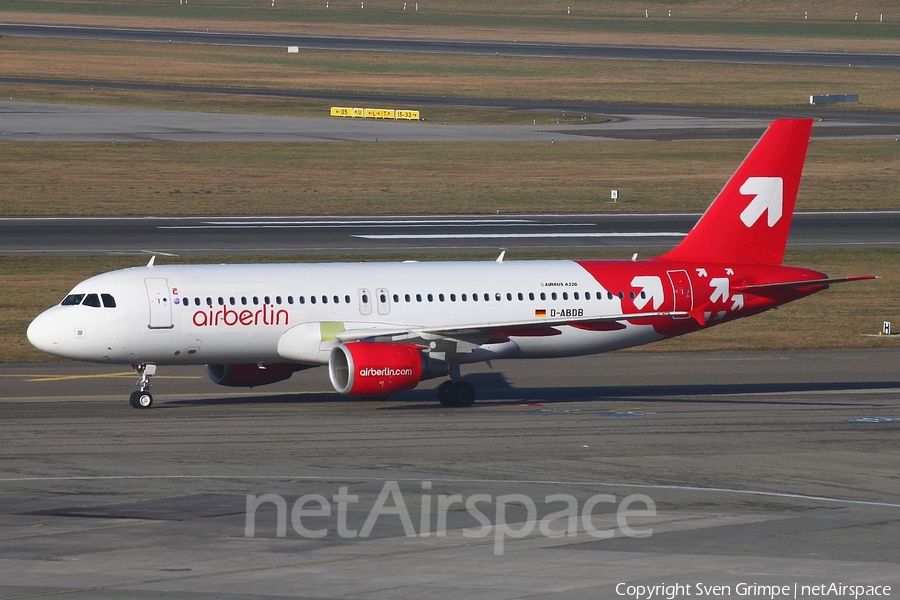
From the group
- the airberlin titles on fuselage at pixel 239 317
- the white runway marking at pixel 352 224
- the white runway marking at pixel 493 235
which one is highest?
the white runway marking at pixel 352 224

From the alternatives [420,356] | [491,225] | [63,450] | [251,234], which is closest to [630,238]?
[491,225]

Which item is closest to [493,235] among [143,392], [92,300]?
[143,392]

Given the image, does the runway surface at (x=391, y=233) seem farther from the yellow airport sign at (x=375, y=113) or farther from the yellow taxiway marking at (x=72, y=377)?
the yellow airport sign at (x=375, y=113)

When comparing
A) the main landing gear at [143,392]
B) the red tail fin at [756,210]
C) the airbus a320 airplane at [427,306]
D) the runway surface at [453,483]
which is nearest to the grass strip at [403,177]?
the runway surface at [453,483]

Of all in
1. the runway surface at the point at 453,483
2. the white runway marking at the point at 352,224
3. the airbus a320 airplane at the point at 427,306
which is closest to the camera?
the runway surface at the point at 453,483

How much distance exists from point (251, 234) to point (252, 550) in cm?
5063

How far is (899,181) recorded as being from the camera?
300ft

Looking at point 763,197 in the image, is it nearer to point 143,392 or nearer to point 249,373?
point 249,373

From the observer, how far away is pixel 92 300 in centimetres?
3753

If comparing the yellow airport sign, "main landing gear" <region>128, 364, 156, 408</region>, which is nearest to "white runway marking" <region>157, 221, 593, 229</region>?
"main landing gear" <region>128, 364, 156, 408</region>

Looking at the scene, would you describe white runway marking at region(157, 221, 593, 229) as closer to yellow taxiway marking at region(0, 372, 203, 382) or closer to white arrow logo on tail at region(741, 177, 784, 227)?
yellow taxiway marking at region(0, 372, 203, 382)

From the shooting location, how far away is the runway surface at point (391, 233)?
6681 centimetres

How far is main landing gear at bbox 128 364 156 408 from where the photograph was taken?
3766 centimetres

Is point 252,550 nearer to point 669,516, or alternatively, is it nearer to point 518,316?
point 669,516
